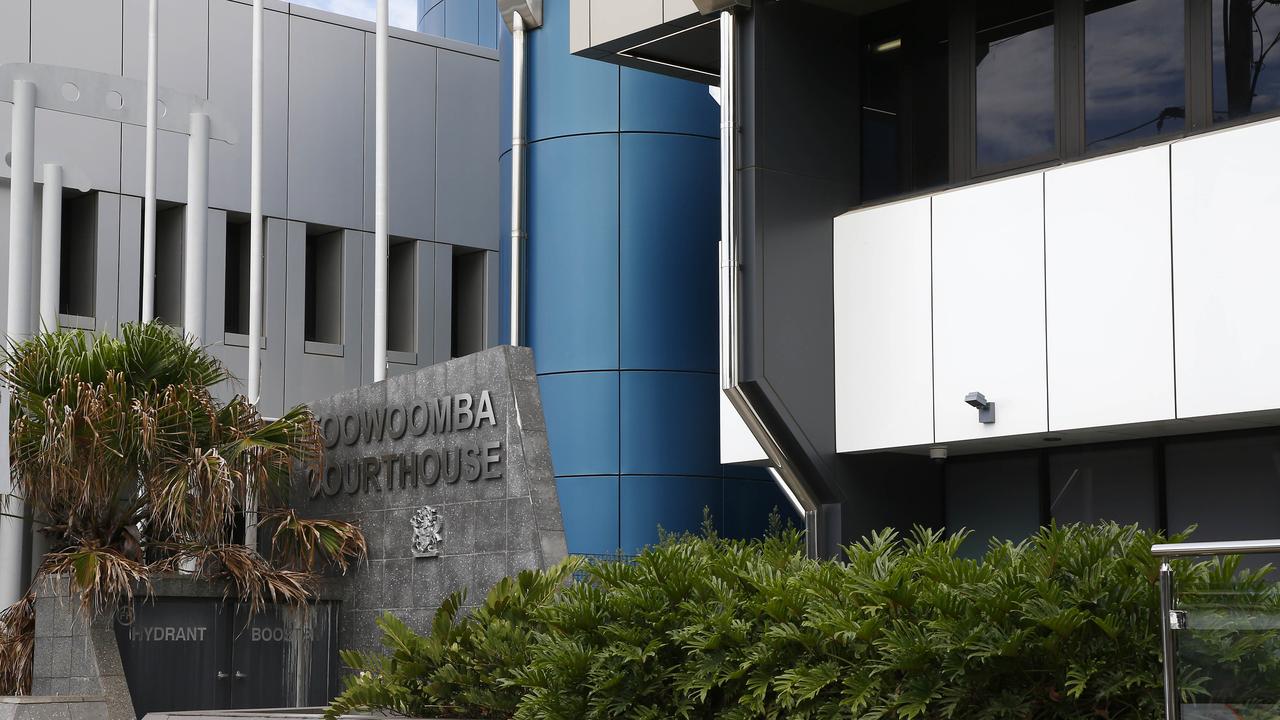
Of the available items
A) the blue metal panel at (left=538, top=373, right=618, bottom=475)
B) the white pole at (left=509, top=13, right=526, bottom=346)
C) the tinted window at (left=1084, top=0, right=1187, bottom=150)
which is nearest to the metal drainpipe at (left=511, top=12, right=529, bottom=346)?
the white pole at (left=509, top=13, right=526, bottom=346)

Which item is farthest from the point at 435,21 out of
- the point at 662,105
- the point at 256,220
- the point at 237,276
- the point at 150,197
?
the point at 256,220

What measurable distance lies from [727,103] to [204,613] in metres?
7.38

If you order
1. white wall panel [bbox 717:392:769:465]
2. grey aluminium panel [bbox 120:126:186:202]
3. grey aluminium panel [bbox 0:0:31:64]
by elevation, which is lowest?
white wall panel [bbox 717:392:769:465]

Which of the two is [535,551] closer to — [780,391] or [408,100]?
[780,391]

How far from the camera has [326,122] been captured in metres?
27.1

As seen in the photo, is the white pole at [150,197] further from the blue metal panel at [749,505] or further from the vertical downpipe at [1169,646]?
the vertical downpipe at [1169,646]

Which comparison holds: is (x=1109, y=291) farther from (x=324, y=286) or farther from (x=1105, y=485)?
(x=324, y=286)

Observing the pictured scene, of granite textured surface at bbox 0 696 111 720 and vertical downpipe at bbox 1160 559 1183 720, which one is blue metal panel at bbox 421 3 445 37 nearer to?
granite textured surface at bbox 0 696 111 720

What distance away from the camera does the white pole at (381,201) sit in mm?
18891

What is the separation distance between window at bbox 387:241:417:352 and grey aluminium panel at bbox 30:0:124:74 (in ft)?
18.1

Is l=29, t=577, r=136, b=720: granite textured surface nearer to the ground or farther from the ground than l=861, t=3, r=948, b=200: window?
nearer to the ground

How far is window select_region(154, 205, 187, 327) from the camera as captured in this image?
85.5ft

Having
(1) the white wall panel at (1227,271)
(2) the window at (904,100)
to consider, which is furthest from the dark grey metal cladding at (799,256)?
(1) the white wall panel at (1227,271)

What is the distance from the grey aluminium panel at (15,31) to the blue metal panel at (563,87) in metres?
7.83
